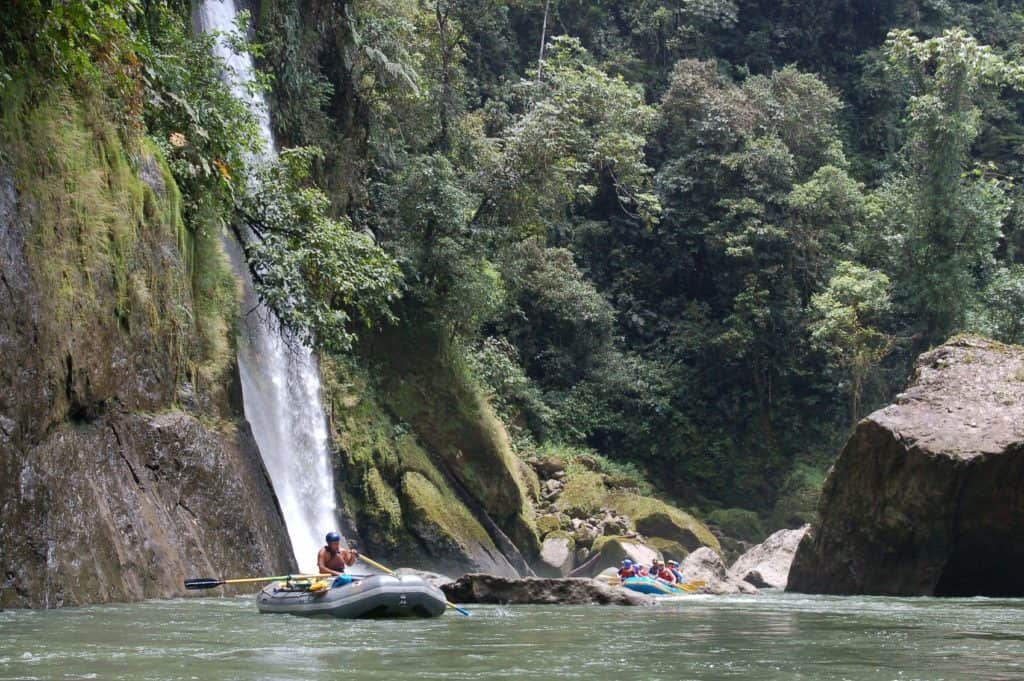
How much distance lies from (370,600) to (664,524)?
51.5 feet

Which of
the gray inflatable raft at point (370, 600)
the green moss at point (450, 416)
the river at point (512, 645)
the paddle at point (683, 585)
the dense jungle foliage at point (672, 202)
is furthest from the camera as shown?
the dense jungle foliage at point (672, 202)

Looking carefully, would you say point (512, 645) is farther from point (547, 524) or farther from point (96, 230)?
point (547, 524)

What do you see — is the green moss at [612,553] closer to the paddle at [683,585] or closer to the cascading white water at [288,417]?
the paddle at [683,585]

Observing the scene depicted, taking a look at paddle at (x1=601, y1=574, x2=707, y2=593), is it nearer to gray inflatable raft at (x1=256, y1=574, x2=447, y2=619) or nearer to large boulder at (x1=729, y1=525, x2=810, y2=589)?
large boulder at (x1=729, y1=525, x2=810, y2=589)

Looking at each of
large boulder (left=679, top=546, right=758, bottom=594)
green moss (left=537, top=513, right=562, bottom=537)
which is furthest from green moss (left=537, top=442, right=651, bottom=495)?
large boulder (left=679, top=546, right=758, bottom=594)

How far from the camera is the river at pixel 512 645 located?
695cm

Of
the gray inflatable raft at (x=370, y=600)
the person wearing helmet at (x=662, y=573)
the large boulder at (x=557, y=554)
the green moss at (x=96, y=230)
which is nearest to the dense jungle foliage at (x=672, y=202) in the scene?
the green moss at (x=96, y=230)

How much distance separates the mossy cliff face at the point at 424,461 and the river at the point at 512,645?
7.58m

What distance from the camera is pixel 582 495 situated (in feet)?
88.2

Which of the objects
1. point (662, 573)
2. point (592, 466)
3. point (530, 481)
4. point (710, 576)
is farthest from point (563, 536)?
point (662, 573)

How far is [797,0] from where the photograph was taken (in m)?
39.5

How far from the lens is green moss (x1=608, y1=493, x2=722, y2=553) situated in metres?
26.0

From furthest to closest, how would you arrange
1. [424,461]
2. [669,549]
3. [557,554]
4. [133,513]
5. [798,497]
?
[798,497] → [669,549] → [557,554] → [424,461] → [133,513]

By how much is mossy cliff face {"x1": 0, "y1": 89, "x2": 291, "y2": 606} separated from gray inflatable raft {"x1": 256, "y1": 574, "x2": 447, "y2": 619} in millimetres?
1731
